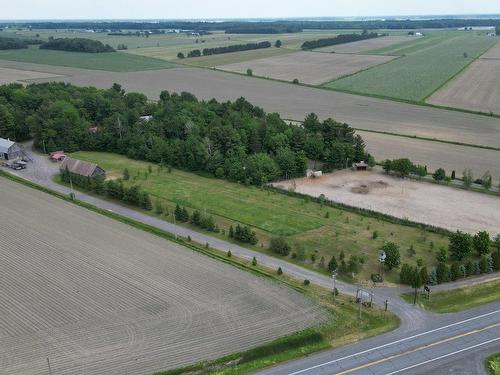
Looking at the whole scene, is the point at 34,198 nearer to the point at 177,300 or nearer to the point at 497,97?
the point at 177,300

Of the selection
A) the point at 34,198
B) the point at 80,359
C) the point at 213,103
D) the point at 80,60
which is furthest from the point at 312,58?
the point at 80,359

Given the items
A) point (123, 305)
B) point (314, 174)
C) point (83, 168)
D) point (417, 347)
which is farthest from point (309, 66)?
point (417, 347)

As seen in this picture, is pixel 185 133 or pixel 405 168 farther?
pixel 185 133

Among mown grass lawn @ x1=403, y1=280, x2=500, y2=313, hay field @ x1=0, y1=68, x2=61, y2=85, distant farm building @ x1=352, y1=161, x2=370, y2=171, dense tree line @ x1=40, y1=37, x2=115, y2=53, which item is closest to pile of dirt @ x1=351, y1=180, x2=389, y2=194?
distant farm building @ x1=352, y1=161, x2=370, y2=171

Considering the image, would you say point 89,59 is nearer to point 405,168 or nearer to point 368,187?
point 368,187

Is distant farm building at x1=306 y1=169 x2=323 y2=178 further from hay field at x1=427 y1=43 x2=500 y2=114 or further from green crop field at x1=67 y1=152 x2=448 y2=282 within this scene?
hay field at x1=427 y1=43 x2=500 y2=114

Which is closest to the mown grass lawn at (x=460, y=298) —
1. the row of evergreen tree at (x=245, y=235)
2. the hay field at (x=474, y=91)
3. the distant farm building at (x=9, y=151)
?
the row of evergreen tree at (x=245, y=235)

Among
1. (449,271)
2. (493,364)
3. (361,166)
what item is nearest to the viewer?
(493,364)
